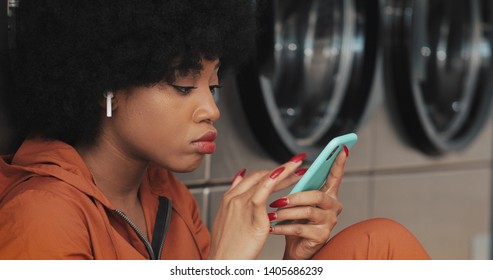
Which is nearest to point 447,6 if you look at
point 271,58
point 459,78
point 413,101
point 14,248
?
point 459,78

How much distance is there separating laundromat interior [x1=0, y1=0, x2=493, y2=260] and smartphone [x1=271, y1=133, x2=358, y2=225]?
2.42 feet

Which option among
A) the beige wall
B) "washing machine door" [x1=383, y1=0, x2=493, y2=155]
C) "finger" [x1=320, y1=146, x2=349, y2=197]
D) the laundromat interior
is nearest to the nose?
"finger" [x1=320, y1=146, x2=349, y2=197]

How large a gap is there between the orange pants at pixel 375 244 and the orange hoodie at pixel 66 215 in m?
0.37

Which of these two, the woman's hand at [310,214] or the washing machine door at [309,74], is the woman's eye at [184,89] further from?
the washing machine door at [309,74]

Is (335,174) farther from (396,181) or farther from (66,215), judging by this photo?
(396,181)

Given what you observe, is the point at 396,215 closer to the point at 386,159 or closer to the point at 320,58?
the point at 386,159

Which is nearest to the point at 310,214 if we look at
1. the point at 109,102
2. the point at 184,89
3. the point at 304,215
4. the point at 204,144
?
the point at 304,215

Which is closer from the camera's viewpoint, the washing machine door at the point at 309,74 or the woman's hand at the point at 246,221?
the woman's hand at the point at 246,221

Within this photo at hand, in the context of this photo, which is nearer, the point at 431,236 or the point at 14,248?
the point at 14,248

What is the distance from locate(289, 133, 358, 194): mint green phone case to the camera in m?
1.63

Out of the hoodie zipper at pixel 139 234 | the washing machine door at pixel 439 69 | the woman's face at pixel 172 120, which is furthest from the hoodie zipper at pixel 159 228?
the washing machine door at pixel 439 69

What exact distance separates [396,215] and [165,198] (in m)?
1.69

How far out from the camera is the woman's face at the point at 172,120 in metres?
1.66

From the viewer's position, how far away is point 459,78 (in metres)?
3.76
